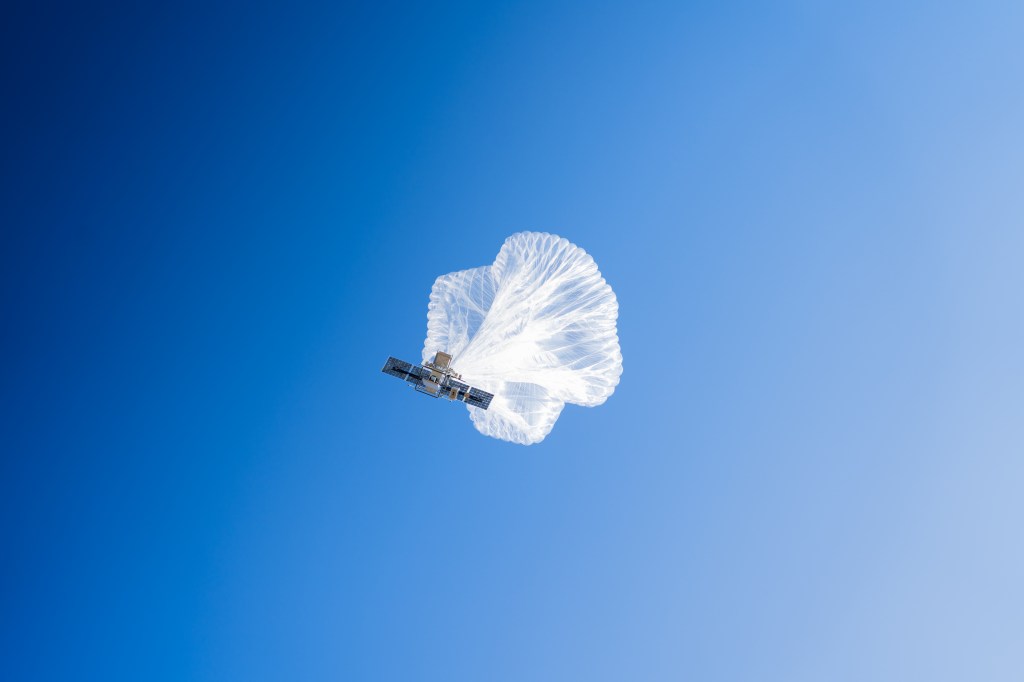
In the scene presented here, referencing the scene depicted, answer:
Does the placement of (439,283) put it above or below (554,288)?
above

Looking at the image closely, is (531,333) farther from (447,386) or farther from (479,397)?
(447,386)

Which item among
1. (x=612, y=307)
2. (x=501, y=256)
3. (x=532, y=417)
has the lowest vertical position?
(x=532, y=417)

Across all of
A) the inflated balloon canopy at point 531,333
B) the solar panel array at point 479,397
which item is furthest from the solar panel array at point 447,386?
the inflated balloon canopy at point 531,333

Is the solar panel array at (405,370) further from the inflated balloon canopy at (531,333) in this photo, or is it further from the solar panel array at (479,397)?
the solar panel array at (479,397)

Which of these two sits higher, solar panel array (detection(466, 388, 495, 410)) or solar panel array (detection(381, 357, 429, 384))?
solar panel array (detection(381, 357, 429, 384))

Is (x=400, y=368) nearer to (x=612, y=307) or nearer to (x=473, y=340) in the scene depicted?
(x=473, y=340)

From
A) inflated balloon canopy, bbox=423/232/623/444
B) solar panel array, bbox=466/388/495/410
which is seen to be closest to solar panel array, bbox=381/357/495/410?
solar panel array, bbox=466/388/495/410

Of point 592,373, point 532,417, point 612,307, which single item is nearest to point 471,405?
point 532,417

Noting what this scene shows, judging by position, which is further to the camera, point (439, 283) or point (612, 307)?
point (439, 283)

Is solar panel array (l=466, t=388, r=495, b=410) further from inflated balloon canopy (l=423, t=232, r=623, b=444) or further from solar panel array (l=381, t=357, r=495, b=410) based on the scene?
inflated balloon canopy (l=423, t=232, r=623, b=444)
